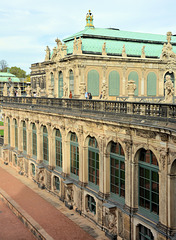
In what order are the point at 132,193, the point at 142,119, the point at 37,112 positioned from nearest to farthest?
1. the point at 142,119
2. the point at 132,193
3. the point at 37,112

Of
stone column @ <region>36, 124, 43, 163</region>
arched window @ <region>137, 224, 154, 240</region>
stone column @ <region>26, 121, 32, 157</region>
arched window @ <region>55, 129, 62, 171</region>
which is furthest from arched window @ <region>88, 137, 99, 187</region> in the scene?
stone column @ <region>26, 121, 32, 157</region>

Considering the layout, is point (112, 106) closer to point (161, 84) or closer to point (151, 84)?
point (151, 84)

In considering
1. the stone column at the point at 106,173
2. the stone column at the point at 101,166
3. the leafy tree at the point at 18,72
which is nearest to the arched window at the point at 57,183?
the stone column at the point at 101,166

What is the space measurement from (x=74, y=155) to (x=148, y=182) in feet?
31.0

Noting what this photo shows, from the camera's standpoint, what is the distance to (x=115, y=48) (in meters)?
37.6

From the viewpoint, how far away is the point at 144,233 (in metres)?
18.5

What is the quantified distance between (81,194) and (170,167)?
1067cm

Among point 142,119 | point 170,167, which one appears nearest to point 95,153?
point 142,119

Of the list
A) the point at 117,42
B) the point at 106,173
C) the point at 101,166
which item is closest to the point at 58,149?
the point at 101,166

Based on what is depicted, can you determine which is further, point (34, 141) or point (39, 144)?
point (34, 141)

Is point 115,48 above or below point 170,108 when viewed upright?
above

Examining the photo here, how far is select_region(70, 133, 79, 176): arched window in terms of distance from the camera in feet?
85.7

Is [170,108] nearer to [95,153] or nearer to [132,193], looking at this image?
[132,193]

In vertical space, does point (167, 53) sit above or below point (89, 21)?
below
